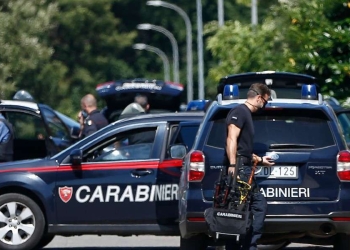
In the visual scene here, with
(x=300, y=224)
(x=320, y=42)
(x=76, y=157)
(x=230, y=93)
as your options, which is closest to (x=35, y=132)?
(x=320, y=42)

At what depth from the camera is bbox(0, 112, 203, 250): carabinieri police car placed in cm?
1278

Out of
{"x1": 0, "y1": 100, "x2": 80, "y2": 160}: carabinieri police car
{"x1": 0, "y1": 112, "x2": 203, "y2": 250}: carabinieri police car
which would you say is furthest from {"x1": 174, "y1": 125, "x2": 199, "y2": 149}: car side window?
{"x1": 0, "y1": 100, "x2": 80, "y2": 160}: carabinieri police car

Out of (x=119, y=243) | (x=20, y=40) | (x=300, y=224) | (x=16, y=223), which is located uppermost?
(x=20, y=40)

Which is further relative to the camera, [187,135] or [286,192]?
[187,135]

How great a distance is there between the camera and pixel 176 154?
1185 centimetres

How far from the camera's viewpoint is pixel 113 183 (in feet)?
42.2

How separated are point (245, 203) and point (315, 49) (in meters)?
9.24

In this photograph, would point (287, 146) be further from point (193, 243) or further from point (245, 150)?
point (193, 243)

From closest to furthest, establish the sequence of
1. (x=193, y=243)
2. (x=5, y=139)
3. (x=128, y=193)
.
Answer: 1. (x=193, y=243)
2. (x=128, y=193)
3. (x=5, y=139)

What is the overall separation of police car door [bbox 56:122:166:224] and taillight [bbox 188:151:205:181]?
211 centimetres

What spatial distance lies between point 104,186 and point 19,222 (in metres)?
1.06

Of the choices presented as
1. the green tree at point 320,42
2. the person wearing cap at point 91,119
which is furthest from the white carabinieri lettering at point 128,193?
the green tree at point 320,42

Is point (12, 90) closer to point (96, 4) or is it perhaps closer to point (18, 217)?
point (18, 217)

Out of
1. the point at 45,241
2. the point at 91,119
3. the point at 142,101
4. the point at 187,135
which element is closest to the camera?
the point at 187,135
